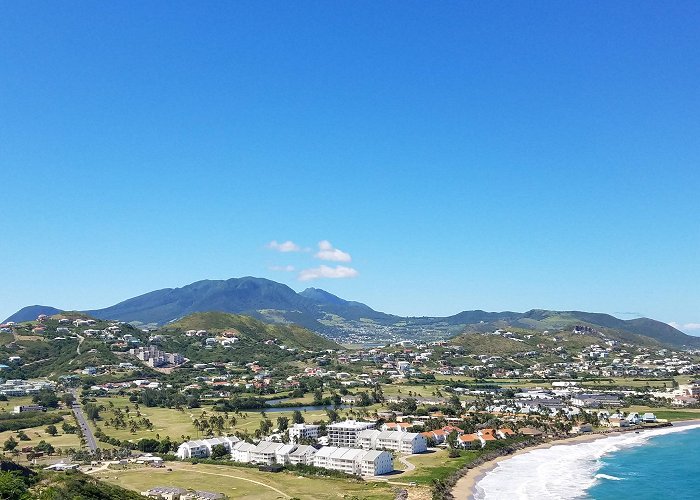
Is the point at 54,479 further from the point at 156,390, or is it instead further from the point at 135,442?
the point at 156,390

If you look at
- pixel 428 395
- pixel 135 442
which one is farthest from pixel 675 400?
pixel 135 442

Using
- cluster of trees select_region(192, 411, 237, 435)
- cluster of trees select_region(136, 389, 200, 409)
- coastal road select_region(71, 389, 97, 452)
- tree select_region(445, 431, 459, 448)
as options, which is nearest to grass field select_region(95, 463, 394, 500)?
coastal road select_region(71, 389, 97, 452)

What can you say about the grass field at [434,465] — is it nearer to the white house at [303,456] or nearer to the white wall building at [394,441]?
the white wall building at [394,441]

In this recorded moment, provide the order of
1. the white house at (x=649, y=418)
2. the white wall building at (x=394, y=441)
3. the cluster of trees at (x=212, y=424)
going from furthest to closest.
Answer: the white house at (x=649, y=418)
the cluster of trees at (x=212, y=424)
the white wall building at (x=394, y=441)

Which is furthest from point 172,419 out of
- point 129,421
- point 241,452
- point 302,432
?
point 241,452

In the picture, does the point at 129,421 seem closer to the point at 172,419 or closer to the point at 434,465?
the point at 172,419

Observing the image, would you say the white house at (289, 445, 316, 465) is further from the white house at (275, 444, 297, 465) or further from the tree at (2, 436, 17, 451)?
the tree at (2, 436, 17, 451)

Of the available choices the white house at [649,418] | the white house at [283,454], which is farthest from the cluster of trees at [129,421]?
the white house at [649,418]
